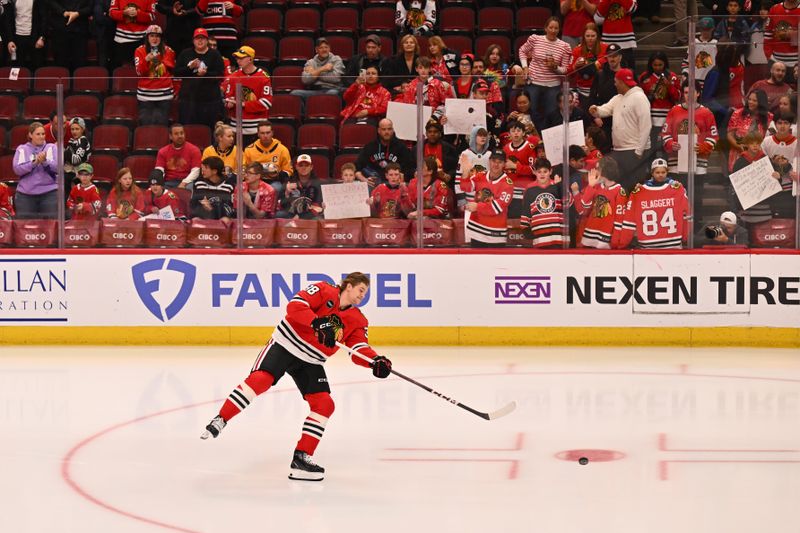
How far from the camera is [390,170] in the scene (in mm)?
10031

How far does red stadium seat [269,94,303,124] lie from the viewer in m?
10.1

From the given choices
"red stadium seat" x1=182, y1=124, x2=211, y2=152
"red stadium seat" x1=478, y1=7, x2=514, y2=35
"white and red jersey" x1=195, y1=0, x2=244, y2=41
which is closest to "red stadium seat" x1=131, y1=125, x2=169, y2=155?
"red stadium seat" x1=182, y1=124, x2=211, y2=152

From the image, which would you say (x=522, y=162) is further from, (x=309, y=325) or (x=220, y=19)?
(x=309, y=325)

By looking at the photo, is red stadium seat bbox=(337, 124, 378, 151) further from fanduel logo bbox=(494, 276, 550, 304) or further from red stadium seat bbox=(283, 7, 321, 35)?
red stadium seat bbox=(283, 7, 321, 35)

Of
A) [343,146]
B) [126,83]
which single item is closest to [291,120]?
[343,146]

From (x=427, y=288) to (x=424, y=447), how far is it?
3900 mm

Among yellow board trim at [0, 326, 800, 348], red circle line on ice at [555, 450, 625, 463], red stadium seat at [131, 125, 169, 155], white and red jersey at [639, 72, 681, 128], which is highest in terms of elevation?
white and red jersey at [639, 72, 681, 128]

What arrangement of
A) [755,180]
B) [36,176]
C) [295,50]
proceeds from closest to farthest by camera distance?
[755,180] → [36,176] → [295,50]

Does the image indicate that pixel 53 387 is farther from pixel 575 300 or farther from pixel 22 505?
pixel 575 300

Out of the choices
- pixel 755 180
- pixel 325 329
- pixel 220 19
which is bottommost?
pixel 325 329

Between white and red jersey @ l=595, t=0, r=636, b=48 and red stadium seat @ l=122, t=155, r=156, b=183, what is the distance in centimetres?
479

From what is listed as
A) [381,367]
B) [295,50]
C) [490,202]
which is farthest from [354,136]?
[381,367]

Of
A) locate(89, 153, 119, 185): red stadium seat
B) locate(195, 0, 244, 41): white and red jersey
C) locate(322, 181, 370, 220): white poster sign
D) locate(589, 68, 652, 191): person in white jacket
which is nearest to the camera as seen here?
locate(589, 68, 652, 191): person in white jacket

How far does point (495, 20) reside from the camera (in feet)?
43.3
